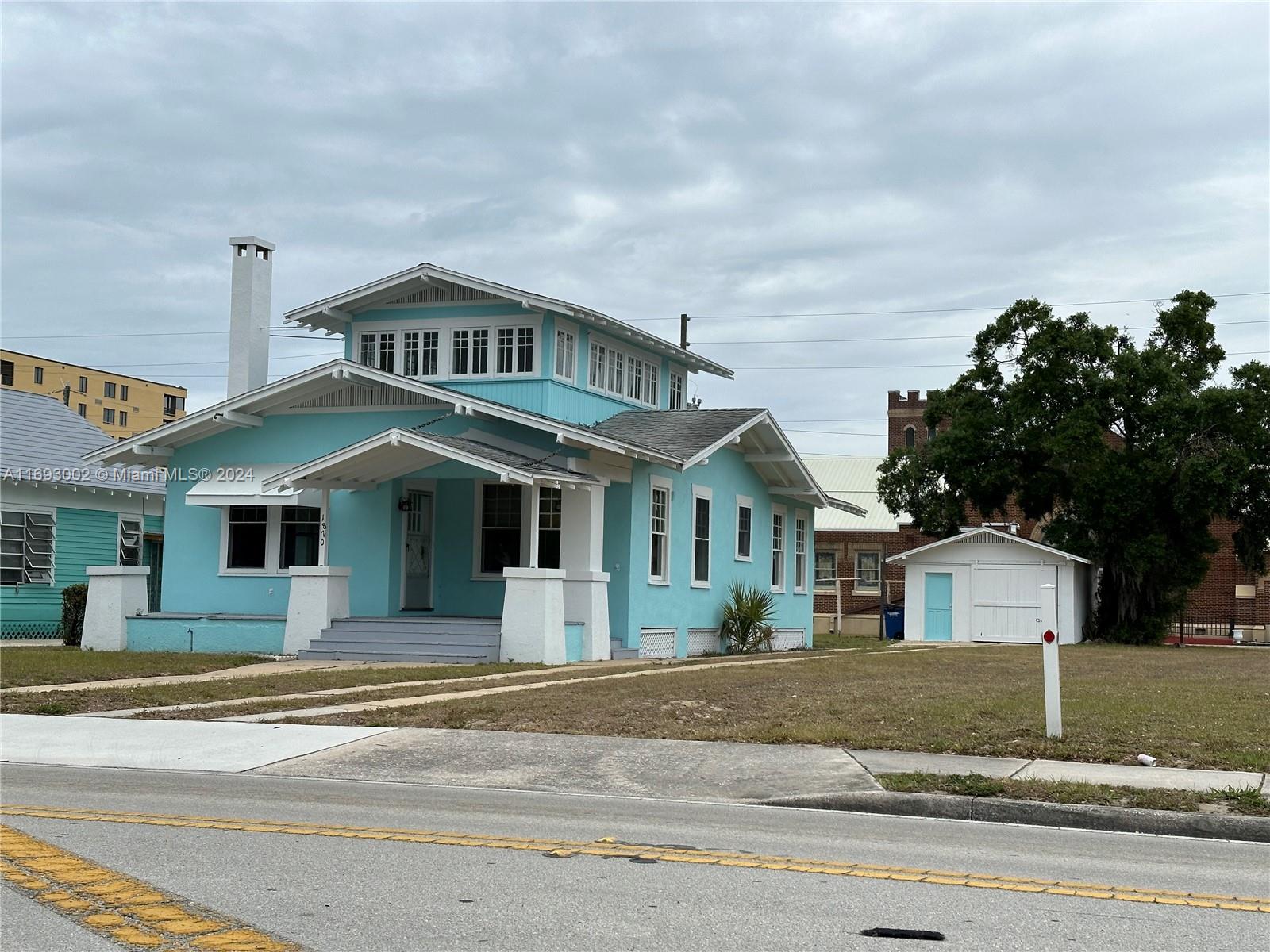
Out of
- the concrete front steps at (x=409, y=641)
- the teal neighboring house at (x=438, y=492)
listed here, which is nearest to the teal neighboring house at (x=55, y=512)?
the teal neighboring house at (x=438, y=492)

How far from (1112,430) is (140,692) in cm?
3271

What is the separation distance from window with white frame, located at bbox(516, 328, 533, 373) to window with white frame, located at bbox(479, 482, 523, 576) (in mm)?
2330

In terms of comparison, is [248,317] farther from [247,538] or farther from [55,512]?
[55,512]

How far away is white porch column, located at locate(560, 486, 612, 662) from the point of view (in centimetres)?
2386

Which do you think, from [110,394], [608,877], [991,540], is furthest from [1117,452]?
[110,394]

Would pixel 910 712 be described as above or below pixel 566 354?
below

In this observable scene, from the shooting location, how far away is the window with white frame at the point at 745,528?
3102cm

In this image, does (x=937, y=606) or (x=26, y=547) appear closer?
(x=26, y=547)

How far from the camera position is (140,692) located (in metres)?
16.9

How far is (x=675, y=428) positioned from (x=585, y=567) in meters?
4.90

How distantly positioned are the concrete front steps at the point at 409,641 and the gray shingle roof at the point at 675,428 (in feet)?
13.7

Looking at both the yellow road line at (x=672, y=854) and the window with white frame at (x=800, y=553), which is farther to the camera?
the window with white frame at (x=800, y=553)

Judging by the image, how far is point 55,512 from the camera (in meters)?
32.0

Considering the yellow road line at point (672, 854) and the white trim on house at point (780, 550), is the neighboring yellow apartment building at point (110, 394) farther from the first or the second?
the yellow road line at point (672, 854)
